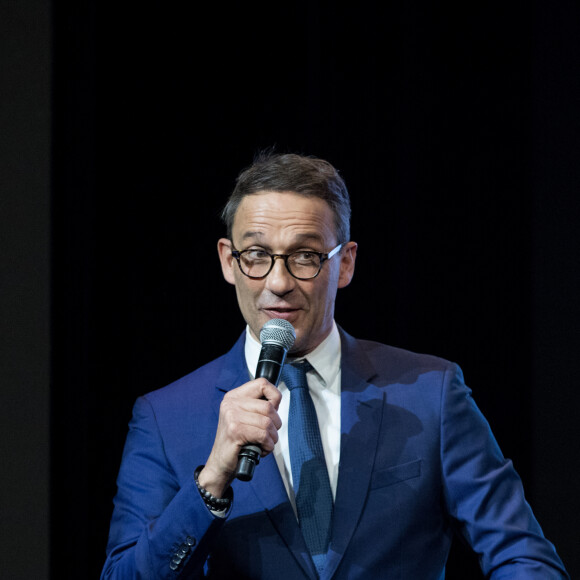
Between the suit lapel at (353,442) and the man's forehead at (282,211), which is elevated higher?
the man's forehead at (282,211)

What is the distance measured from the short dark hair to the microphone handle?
50 cm

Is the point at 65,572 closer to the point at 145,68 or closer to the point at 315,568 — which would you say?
the point at 315,568

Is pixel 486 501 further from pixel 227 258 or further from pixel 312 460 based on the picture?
pixel 227 258

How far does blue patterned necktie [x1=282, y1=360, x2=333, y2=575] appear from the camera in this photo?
163cm

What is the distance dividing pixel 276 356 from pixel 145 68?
144cm

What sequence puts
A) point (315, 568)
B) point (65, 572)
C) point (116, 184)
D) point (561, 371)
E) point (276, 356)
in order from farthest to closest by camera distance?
1. point (561, 371)
2. point (116, 184)
3. point (65, 572)
4. point (315, 568)
5. point (276, 356)

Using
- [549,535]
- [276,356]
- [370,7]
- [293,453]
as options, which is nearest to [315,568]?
[293,453]

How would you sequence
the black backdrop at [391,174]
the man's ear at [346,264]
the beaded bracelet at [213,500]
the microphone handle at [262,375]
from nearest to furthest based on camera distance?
the microphone handle at [262,375] → the beaded bracelet at [213,500] → the man's ear at [346,264] → the black backdrop at [391,174]

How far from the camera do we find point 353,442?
1716 millimetres

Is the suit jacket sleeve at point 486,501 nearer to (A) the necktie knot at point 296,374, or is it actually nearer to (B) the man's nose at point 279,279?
(A) the necktie knot at point 296,374

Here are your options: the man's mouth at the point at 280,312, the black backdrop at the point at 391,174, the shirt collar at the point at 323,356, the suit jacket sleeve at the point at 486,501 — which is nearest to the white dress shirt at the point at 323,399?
the shirt collar at the point at 323,356

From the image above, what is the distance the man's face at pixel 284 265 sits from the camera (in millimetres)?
1742

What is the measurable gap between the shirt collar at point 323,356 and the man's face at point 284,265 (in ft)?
0.07

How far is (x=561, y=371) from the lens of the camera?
8.70 ft
